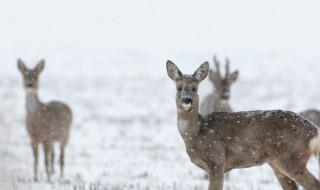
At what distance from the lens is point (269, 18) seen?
76062 mm

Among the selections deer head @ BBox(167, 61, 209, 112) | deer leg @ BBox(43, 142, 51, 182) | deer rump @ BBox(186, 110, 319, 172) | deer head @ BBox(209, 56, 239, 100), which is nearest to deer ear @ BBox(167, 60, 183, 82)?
deer head @ BBox(167, 61, 209, 112)

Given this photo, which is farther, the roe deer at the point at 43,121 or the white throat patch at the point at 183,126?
the roe deer at the point at 43,121

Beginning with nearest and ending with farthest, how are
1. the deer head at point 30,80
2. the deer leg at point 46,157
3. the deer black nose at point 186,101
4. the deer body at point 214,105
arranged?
the deer black nose at point 186,101 → the deer leg at point 46,157 → the deer head at point 30,80 → the deer body at point 214,105

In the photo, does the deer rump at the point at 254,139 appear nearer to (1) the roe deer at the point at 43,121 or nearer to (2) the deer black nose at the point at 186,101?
(2) the deer black nose at the point at 186,101

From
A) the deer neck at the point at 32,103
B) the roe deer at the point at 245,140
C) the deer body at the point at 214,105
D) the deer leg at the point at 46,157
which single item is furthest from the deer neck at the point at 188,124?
the deer neck at the point at 32,103

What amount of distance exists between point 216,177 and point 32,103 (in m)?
6.79

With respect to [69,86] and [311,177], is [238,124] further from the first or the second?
[69,86]

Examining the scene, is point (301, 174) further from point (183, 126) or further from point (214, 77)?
point (214, 77)

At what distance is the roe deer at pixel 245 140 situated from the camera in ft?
24.9

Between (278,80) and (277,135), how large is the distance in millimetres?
33620

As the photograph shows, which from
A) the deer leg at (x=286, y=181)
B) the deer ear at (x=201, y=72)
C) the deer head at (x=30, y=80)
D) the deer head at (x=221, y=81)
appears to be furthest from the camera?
the deer head at (x=221, y=81)

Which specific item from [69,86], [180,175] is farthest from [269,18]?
[180,175]

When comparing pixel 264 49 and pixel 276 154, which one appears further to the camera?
pixel 264 49

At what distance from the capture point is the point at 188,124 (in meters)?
8.32
